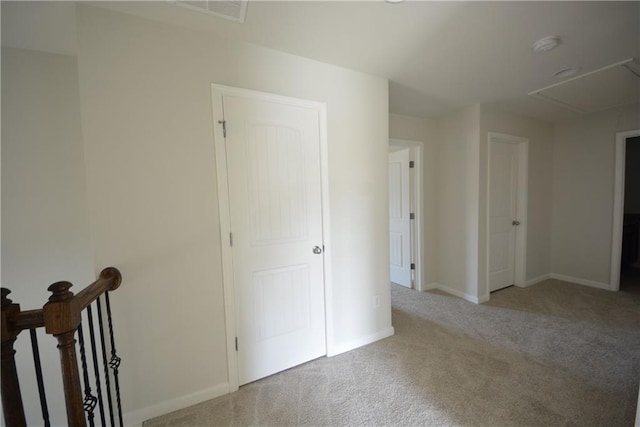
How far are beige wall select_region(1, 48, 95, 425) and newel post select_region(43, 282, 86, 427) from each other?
4.27ft

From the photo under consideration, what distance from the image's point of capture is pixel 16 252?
174 centimetres

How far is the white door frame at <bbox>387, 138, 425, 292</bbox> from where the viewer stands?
137 inches

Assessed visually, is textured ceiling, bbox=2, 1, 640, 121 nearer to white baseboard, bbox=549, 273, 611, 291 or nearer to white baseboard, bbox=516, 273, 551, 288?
white baseboard, bbox=516, 273, 551, 288

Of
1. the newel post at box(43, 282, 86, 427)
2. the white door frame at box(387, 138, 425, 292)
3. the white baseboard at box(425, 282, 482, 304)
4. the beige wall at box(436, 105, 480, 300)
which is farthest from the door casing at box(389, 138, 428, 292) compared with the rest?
the newel post at box(43, 282, 86, 427)

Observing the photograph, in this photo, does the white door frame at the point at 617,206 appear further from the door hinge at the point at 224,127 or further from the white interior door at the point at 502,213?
the door hinge at the point at 224,127

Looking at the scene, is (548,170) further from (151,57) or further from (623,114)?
(151,57)

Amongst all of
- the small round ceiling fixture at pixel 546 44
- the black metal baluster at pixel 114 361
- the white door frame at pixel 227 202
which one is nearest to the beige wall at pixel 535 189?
the small round ceiling fixture at pixel 546 44

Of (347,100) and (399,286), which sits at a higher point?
(347,100)

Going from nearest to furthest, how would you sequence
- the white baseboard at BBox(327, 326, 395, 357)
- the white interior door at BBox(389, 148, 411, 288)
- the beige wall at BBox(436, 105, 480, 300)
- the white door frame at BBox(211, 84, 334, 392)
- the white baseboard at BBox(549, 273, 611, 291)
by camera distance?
the white door frame at BBox(211, 84, 334, 392), the white baseboard at BBox(327, 326, 395, 357), the beige wall at BBox(436, 105, 480, 300), the white baseboard at BBox(549, 273, 611, 291), the white interior door at BBox(389, 148, 411, 288)

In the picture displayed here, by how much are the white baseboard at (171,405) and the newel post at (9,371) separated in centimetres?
92

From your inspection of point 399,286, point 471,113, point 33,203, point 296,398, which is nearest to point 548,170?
point 471,113

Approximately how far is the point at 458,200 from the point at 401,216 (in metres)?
0.76

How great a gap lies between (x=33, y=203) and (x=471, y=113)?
420 cm

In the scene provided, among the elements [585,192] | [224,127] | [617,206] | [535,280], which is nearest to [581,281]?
[535,280]
